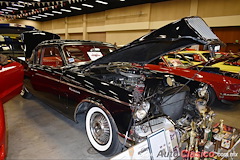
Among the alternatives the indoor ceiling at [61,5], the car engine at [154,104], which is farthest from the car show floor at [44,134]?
the indoor ceiling at [61,5]

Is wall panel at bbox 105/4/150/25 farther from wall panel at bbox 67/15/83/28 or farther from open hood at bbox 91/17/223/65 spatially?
open hood at bbox 91/17/223/65

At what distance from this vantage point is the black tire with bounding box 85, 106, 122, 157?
2082 millimetres

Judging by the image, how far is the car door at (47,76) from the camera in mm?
2928

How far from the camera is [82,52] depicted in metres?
3.25

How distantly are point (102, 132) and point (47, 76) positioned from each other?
157 cm

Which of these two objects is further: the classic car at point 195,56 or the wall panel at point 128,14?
the wall panel at point 128,14

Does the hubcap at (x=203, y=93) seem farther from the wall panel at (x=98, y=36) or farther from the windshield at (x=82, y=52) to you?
the wall panel at (x=98, y=36)

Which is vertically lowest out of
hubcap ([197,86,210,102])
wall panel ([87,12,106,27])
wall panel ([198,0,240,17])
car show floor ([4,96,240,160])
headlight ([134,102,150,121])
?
car show floor ([4,96,240,160])

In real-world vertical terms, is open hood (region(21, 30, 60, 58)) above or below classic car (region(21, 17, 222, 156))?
above

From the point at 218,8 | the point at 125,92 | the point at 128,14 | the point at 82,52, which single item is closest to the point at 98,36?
the point at 128,14

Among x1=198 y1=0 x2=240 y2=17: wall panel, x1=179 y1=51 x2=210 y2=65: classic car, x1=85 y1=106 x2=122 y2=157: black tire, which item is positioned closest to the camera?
x1=85 y1=106 x2=122 y2=157: black tire

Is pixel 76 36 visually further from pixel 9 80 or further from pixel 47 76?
pixel 9 80

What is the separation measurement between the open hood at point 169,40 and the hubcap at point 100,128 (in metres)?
0.83

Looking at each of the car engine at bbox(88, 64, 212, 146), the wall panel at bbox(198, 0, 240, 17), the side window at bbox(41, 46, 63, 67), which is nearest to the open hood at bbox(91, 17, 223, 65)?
the car engine at bbox(88, 64, 212, 146)
